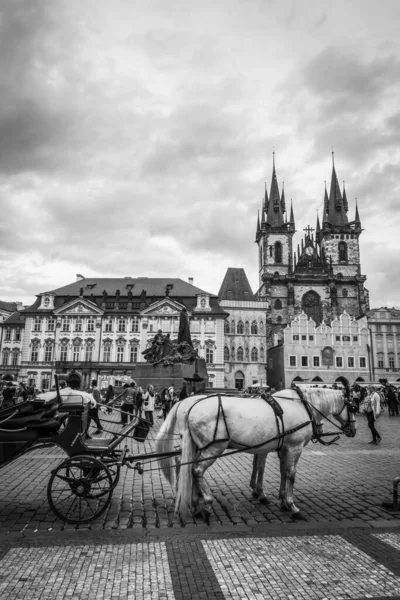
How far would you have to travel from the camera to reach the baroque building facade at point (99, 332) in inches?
2426

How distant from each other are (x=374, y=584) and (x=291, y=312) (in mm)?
74327

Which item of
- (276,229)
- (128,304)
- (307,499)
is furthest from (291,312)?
(307,499)

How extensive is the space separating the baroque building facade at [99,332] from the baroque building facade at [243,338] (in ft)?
28.2

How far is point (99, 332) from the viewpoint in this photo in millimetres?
62938

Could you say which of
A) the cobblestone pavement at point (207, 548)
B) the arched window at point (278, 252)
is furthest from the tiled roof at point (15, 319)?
the cobblestone pavement at point (207, 548)

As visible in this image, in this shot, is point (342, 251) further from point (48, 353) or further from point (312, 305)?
point (48, 353)

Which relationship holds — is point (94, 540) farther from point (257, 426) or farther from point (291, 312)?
point (291, 312)

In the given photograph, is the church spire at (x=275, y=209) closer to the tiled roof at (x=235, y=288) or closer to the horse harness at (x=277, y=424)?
the tiled roof at (x=235, y=288)

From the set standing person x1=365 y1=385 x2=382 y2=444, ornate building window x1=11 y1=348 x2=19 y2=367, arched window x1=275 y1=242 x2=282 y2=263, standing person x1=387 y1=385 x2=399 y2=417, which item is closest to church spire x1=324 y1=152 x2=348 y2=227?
arched window x1=275 y1=242 x2=282 y2=263

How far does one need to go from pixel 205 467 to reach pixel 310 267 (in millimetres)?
80654

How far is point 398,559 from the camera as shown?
4.88 meters

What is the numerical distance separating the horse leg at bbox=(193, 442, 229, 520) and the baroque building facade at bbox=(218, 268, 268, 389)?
6245cm

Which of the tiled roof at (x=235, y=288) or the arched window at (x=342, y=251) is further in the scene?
the arched window at (x=342, y=251)

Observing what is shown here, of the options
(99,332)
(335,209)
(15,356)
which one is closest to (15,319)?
(15,356)
